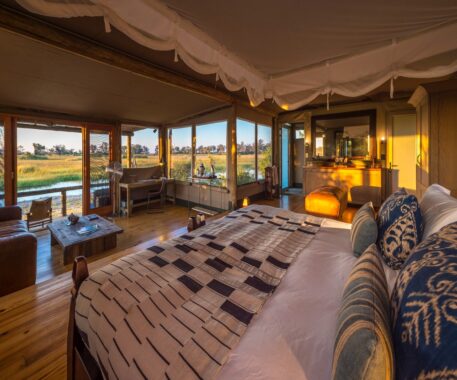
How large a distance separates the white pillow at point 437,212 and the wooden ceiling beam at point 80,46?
336 centimetres

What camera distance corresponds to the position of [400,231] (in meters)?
1.12

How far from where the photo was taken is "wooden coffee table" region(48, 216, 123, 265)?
2748 millimetres

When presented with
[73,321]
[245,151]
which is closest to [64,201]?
[245,151]

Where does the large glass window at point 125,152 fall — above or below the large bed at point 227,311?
above

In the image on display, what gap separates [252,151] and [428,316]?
562cm

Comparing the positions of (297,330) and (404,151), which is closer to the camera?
(297,330)

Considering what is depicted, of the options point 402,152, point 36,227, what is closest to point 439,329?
point 36,227

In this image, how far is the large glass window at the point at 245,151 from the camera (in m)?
5.43

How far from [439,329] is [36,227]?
18.5 feet

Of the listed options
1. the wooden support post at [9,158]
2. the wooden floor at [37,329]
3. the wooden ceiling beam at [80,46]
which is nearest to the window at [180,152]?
the wooden ceiling beam at [80,46]

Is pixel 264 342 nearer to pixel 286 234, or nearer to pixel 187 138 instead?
pixel 286 234

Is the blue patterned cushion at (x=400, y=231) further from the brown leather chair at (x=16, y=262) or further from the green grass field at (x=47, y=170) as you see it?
the green grass field at (x=47, y=170)

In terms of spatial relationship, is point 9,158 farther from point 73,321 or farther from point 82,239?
point 73,321

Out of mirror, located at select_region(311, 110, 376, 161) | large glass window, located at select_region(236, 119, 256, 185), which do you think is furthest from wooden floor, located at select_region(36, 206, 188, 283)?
mirror, located at select_region(311, 110, 376, 161)
